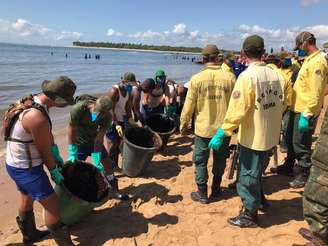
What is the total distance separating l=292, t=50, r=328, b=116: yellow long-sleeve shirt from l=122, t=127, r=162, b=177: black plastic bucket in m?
2.23

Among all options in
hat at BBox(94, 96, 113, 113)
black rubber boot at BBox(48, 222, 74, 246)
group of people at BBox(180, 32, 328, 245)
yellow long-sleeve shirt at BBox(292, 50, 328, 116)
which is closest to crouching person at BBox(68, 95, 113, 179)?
hat at BBox(94, 96, 113, 113)

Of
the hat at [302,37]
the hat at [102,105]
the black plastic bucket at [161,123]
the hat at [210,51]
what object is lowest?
the black plastic bucket at [161,123]

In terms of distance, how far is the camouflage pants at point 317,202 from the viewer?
118 inches

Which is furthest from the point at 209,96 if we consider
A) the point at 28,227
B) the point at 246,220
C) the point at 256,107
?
the point at 28,227

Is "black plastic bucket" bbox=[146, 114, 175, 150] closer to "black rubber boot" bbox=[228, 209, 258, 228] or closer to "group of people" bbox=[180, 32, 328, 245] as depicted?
"group of people" bbox=[180, 32, 328, 245]

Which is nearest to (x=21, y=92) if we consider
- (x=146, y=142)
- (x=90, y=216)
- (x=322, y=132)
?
(x=146, y=142)

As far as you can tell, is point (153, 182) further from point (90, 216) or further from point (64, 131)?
point (64, 131)

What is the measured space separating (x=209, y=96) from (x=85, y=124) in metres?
1.66

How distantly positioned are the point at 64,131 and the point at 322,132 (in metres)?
8.07

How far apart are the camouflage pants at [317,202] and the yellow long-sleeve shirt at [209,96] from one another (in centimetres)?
154

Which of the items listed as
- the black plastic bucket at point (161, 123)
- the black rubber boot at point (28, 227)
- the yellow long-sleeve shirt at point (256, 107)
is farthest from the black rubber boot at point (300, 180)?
the black rubber boot at point (28, 227)

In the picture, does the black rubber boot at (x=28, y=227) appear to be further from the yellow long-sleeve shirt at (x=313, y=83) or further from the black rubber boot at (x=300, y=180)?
the yellow long-sleeve shirt at (x=313, y=83)

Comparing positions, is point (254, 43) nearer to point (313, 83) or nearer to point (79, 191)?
point (313, 83)

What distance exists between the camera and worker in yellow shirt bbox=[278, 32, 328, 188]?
460 centimetres
